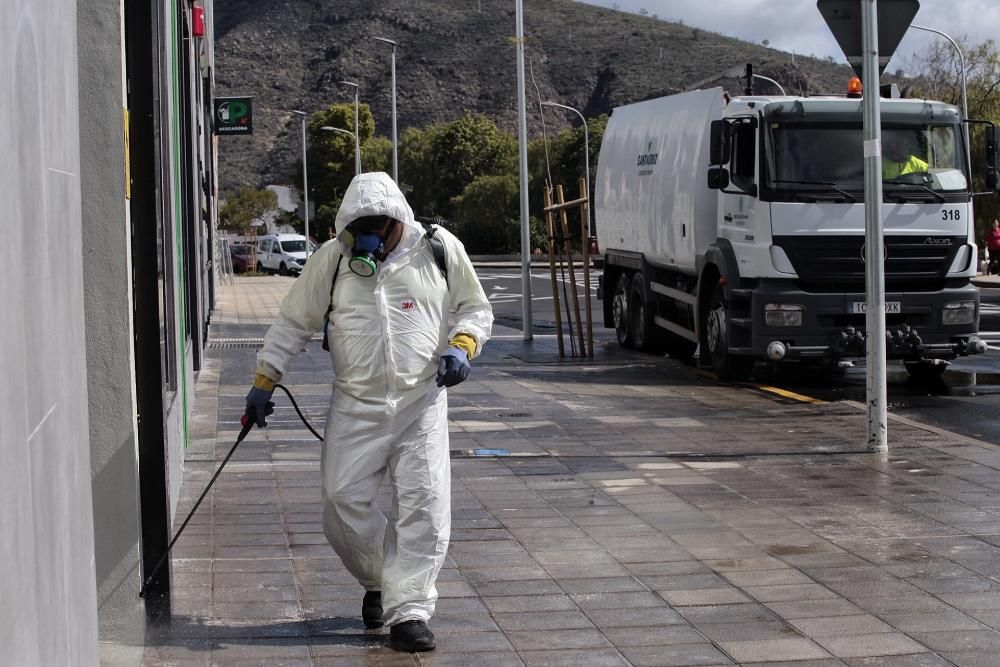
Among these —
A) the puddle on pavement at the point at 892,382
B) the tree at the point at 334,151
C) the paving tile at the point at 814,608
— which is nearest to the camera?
the paving tile at the point at 814,608

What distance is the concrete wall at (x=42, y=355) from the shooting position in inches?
91.2

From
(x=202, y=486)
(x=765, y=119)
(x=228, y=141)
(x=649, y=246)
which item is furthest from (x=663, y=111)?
(x=228, y=141)

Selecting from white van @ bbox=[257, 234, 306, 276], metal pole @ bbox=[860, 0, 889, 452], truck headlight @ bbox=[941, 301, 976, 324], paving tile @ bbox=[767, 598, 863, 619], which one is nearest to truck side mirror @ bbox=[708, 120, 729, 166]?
truck headlight @ bbox=[941, 301, 976, 324]

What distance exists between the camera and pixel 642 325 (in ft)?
60.4

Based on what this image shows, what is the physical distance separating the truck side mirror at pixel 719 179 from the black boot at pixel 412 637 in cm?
962

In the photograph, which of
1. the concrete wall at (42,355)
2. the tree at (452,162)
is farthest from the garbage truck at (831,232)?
the tree at (452,162)

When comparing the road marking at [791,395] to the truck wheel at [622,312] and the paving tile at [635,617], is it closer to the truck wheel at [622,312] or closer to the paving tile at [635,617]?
the truck wheel at [622,312]

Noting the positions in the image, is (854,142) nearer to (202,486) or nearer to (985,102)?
(202,486)

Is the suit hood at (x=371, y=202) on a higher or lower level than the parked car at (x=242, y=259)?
higher

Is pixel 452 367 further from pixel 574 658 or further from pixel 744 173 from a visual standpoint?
pixel 744 173

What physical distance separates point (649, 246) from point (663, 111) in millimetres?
1617

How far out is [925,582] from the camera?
6.31 metres

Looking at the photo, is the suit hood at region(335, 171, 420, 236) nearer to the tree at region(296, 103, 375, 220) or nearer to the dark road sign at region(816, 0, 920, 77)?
the dark road sign at region(816, 0, 920, 77)

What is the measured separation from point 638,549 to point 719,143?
7.97 metres
